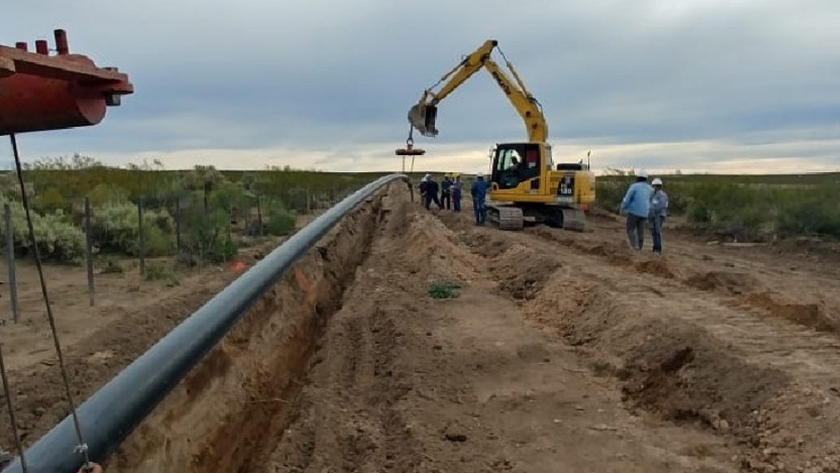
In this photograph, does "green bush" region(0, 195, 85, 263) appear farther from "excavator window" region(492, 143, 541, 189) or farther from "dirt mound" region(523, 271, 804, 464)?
"dirt mound" region(523, 271, 804, 464)

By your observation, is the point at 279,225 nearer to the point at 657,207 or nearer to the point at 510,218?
the point at 510,218

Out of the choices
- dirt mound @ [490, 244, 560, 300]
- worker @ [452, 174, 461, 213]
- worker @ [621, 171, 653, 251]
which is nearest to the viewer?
dirt mound @ [490, 244, 560, 300]

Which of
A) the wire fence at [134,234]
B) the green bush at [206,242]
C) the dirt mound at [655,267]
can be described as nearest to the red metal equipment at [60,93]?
the wire fence at [134,234]

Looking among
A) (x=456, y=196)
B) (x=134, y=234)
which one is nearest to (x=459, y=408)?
(x=134, y=234)

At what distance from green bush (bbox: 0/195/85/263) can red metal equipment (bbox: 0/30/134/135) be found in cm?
1639

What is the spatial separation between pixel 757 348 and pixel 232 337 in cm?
502

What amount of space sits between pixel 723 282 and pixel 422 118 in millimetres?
12732

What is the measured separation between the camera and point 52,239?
17766 mm

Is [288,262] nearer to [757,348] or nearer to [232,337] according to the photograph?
[232,337]

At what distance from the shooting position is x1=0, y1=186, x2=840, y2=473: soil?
5648 millimetres

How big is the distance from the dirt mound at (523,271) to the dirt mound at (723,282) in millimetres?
2050

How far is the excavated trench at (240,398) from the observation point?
611cm

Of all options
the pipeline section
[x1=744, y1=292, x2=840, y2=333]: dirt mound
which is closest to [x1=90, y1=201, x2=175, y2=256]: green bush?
the pipeline section

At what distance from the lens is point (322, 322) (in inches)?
455
